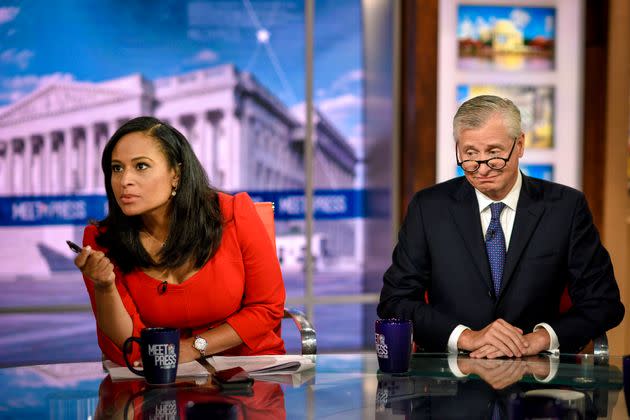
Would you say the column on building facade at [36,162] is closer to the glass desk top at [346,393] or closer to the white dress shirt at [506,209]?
the glass desk top at [346,393]

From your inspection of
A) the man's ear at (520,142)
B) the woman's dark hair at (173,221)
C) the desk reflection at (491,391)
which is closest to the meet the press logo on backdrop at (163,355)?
the desk reflection at (491,391)

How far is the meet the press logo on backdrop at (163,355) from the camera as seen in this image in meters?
1.71

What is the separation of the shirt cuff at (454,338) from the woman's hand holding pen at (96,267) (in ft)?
3.13

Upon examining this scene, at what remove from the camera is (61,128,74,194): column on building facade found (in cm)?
558

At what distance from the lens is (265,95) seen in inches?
228

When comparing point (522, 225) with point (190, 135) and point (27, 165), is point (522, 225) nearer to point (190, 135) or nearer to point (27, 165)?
point (190, 135)

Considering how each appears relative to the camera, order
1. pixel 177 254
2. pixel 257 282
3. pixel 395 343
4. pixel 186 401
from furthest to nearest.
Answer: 1. pixel 257 282
2. pixel 177 254
3. pixel 395 343
4. pixel 186 401

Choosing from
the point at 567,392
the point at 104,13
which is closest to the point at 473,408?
the point at 567,392

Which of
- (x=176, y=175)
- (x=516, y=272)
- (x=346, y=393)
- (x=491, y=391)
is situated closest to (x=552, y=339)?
(x=516, y=272)

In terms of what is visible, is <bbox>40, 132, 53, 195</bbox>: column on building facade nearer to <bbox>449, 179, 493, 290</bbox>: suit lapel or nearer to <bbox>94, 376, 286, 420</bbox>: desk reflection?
<bbox>449, 179, 493, 290</bbox>: suit lapel

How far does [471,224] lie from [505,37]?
271 cm

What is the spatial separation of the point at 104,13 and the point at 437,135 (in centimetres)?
252

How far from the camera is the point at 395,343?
72.6 inches

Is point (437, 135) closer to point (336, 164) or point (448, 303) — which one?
point (336, 164)
